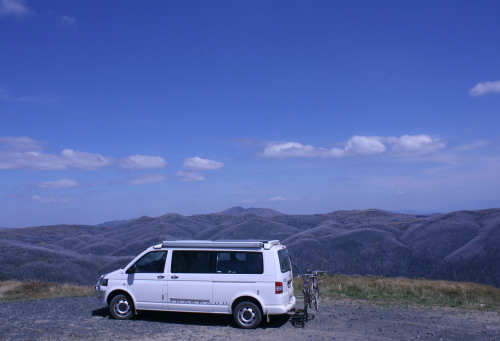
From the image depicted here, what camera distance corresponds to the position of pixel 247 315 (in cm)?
970

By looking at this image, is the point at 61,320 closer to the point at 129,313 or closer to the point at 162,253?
the point at 129,313

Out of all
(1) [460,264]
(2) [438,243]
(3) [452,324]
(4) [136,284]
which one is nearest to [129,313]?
(4) [136,284]

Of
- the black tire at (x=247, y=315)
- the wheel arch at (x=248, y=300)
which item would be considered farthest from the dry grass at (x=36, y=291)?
the black tire at (x=247, y=315)

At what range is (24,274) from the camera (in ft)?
93.6

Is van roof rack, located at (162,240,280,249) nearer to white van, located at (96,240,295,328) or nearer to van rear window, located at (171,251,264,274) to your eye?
white van, located at (96,240,295,328)

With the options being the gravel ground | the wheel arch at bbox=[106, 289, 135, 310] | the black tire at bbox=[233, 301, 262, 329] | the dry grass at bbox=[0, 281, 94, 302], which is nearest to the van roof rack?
the black tire at bbox=[233, 301, 262, 329]

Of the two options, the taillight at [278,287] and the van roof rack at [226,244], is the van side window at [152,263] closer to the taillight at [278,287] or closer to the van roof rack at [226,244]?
the van roof rack at [226,244]

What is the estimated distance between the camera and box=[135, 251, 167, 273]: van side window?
10477 millimetres

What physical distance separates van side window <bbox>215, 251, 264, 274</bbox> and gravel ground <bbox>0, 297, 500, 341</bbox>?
50.8 inches

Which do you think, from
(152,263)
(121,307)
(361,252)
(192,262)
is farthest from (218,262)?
(361,252)

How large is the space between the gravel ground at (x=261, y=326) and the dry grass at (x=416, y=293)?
1215mm

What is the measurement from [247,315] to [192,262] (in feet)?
5.90

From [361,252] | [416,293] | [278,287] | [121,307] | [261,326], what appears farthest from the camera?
[361,252]

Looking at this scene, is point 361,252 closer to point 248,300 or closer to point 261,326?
point 261,326
